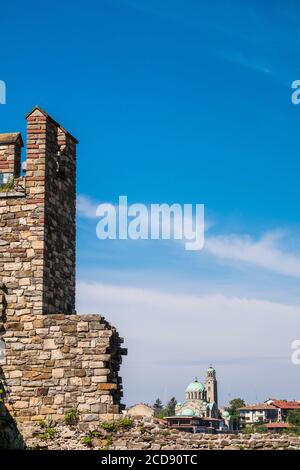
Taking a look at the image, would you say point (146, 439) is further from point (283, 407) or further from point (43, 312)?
point (283, 407)

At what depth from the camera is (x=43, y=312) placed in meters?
16.7

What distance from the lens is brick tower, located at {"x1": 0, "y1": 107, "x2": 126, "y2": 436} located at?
1625cm

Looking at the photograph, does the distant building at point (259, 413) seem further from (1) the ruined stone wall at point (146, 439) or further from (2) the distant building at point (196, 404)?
(1) the ruined stone wall at point (146, 439)

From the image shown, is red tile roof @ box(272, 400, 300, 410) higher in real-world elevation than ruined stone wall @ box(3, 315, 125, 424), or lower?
lower

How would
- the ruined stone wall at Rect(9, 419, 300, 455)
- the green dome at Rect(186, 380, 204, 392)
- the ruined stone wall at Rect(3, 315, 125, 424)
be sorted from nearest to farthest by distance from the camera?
the ruined stone wall at Rect(9, 419, 300, 455) < the ruined stone wall at Rect(3, 315, 125, 424) < the green dome at Rect(186, 380, 204, 392)

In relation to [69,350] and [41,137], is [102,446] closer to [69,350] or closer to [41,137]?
[69,350]

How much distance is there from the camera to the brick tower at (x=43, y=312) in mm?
16250

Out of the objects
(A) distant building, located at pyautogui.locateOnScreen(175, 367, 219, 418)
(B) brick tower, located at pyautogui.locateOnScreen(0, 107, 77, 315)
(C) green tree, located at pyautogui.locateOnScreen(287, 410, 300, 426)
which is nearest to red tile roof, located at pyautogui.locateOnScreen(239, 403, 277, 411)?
(A) distant building, located at pyautogui.locateOnScreen(175, 367, 219, 418)

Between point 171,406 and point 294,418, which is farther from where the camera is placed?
point 171,406

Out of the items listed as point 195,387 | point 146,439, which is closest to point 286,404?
point 195,387

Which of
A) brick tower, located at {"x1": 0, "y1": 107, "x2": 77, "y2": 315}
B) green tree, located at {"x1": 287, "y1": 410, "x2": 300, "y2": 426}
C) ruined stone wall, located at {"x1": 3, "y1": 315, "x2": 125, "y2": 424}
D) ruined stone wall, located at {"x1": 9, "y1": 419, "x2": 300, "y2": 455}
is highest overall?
brick tower, located at {"x1": 0, "y1": 107, "x2": 77, "y2": 315}

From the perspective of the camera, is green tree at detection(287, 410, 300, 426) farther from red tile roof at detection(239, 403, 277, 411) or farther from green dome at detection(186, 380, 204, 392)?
green dome at detection(186, 380, 204, 392)

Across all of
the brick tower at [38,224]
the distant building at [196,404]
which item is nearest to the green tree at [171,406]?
the distant building at [196,404]
